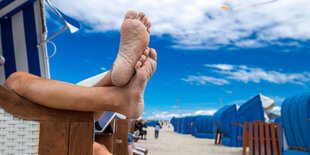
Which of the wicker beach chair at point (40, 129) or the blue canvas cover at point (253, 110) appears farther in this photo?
the blue canvas cover at point (253, 110)

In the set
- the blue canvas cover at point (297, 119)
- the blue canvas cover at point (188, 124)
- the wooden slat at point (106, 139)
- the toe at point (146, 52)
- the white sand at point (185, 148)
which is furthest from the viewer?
the blue canvas cover at point (188, 124)

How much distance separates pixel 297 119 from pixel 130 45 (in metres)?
5.38

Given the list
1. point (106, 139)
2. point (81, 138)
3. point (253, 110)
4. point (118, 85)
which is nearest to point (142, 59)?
point (118, 85)

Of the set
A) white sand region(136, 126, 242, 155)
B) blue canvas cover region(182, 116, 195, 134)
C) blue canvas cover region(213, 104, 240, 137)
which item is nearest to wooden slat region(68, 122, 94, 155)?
white sand region(136, 126, 242, 155)

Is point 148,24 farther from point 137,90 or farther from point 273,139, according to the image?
point 273,139

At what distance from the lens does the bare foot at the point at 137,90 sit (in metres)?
1.31

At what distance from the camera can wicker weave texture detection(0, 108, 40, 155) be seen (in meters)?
1.11

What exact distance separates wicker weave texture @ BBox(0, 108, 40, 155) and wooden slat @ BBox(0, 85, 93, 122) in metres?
0.02

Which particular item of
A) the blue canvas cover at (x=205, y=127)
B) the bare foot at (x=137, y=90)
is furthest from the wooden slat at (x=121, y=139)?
the blue canvas cover at (x=205, y=127)

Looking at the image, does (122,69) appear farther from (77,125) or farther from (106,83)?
(77,125)

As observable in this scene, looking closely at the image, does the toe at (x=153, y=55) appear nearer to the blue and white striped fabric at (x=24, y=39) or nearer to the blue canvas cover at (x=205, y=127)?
the blue and white striped fabric at (x=24, y=39)

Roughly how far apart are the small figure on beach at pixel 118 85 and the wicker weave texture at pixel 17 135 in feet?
0.33

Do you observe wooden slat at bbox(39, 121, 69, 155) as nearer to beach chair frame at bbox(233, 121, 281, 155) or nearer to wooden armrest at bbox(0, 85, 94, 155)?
wooden armrest at bbox(0, 85, 94, 155)

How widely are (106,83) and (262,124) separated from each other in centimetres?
605
